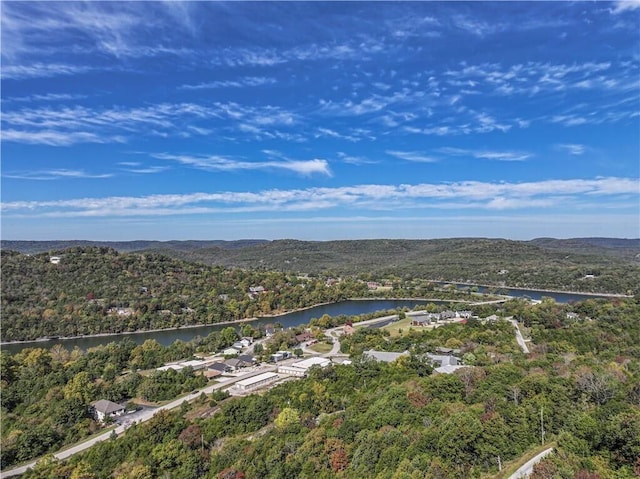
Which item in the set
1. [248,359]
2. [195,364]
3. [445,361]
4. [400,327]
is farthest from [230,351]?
[445,361]

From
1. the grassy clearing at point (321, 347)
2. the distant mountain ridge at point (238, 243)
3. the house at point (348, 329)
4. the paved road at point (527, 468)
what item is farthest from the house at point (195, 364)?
the distant mountain ridge at point (238, 243)

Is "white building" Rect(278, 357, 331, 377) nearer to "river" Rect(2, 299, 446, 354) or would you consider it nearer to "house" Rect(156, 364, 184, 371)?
"house" Rect(156, 364, 184, 371)

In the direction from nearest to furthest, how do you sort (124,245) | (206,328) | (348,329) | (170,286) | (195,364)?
1. (195,364)
2. (348,329)
3. (206,328)
4. (170,286)
5. (124,245)

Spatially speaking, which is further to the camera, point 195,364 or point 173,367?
point 195,364

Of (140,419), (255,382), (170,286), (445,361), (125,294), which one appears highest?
(170,286)

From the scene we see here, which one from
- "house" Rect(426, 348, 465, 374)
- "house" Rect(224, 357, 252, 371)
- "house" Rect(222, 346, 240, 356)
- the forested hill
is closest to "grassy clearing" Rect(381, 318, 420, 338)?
"house" Rect(426, 348, 465, 374)

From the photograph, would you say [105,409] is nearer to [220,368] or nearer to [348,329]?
[220,368]

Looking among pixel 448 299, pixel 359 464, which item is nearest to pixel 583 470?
pixel 359 464
